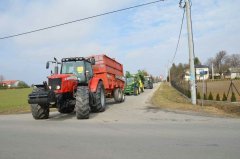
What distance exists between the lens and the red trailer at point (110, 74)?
2091cm

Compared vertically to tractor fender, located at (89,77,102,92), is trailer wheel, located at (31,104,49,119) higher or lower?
lower

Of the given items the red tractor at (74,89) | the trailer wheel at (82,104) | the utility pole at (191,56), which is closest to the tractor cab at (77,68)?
the red tractor at (74,89)

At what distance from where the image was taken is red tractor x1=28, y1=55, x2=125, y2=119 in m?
14.4

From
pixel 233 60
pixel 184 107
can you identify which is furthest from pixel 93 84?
pixel 233 60

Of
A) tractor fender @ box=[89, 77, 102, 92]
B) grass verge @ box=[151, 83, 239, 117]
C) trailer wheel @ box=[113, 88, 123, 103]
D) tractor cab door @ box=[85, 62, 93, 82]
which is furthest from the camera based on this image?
trailer wheel @ box=[113, 88, 123, 103]

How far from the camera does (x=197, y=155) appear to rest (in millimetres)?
7273

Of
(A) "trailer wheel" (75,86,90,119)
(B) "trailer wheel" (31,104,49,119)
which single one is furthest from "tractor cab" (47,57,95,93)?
(B) "trailer wheel" (31,104,49,119)

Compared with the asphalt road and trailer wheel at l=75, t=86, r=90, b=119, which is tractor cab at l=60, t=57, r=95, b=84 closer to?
trailer wheel at l=75, t=86, r=90, b=119

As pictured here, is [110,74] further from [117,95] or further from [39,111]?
[39,111]

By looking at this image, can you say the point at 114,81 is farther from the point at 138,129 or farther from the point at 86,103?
the point at 138,129

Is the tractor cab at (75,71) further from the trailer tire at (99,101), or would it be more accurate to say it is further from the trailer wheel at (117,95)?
the trailer wheel at (117,95)

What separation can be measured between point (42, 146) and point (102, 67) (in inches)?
486

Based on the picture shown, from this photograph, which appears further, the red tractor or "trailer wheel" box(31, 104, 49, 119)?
"trailer wheel" box(31, 104, 49, 119)

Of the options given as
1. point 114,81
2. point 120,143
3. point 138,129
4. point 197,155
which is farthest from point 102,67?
point 197,155
